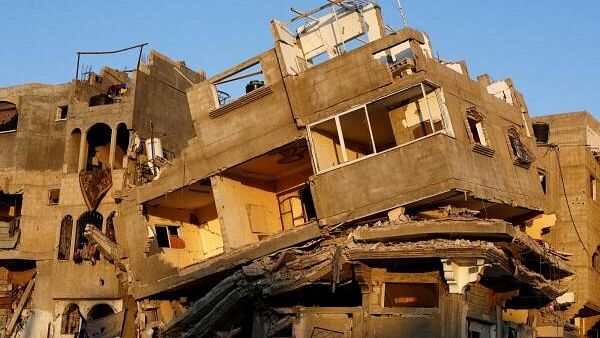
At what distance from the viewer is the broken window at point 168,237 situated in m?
25.0

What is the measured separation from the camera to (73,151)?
31.4 metres

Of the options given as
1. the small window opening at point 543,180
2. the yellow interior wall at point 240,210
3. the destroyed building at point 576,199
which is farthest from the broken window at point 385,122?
the destroyed building at point 576,199

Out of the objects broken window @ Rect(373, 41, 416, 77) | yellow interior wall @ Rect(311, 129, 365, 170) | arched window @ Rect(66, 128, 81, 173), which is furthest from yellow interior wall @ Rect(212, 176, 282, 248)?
arched window @ Rect(66, 128, 81, 173)

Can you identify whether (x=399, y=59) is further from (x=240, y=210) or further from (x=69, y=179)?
(x=69, y=179)

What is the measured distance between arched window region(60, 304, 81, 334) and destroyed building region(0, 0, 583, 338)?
0.23 ft

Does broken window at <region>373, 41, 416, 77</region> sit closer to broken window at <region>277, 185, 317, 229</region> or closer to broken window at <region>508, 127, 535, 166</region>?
broken window at <region>508, 127, 535, 166</region>

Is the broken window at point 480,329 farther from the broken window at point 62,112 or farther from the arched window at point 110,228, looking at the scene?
the broken window at point 62,112

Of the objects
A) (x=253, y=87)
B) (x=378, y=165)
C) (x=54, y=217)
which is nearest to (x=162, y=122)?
(x=54, y=217)

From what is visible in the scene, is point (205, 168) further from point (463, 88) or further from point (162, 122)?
point (162, 122)

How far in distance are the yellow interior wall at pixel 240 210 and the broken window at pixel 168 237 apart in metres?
3.82

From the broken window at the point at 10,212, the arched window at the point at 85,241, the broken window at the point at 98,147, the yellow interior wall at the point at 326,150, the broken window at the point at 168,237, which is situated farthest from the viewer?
the broken window at the point at 10,212

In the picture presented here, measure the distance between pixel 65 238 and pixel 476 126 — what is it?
18250mm

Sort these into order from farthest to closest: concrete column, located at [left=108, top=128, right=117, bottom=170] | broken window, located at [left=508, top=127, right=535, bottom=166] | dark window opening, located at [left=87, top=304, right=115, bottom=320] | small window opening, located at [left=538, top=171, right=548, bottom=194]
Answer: concrete column, located at [left=108, top=128, right=117, bottom=170], dark window opening, located at [left=87, top=304, right=115, bottom=320], small window opening, located at [left=538, top=171, right=548, bottom=194], broken window, located at [left=508, top=127, right=535, bottom=166]

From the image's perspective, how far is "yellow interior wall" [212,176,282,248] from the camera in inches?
866
